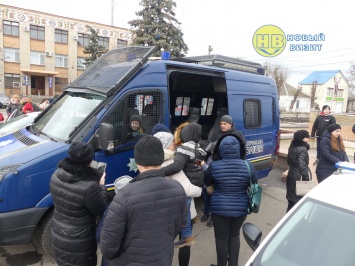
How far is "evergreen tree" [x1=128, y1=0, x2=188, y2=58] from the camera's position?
71.3 ft

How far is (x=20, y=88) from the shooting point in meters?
35.8

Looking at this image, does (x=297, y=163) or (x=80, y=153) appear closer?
(x=80, y=153)

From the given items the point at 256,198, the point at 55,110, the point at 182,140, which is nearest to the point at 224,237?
the point at 256,198

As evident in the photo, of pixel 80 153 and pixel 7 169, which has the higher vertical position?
pixel 80 153

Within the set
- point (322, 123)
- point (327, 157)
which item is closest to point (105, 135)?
point (327, 157)

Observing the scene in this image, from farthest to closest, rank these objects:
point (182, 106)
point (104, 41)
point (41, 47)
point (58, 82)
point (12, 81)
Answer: point (104, 41) < point (58, 82) < point (41, 47) < point (12, 81) < point (182, 106)

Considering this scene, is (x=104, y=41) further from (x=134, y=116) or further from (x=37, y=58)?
(x=134, y=116)

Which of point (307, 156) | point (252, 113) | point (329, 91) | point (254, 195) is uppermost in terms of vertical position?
point (329, 91)

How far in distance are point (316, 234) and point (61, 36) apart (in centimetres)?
4119

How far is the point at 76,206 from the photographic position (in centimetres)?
216

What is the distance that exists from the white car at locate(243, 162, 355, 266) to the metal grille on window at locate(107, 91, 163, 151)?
6.79 ft

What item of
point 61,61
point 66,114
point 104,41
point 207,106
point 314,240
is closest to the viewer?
point 314,240

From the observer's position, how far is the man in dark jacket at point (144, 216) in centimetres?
174

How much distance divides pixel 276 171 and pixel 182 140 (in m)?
5.80
